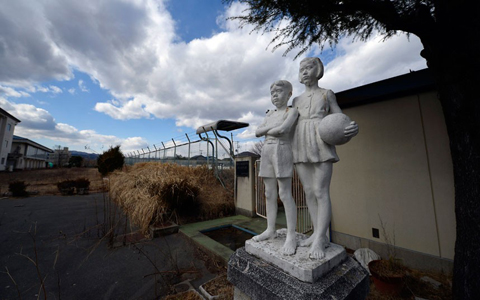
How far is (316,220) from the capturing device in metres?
1.99

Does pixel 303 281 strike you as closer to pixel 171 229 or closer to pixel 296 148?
pixel 296 148

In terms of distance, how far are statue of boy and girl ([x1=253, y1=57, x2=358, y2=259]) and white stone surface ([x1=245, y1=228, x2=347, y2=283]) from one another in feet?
0.23

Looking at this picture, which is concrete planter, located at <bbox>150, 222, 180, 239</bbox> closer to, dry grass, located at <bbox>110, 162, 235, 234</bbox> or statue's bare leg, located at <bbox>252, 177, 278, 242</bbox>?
dry grass, located at <bbox>110, 162, 235, 234</bbox>

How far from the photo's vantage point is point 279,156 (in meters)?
1.93

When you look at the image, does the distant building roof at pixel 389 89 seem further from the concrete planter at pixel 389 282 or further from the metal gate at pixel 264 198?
the concrete planter at pixel 389 282

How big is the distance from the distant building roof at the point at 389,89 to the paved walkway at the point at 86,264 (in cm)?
404

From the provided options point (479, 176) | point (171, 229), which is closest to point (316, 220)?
point (479, 176)

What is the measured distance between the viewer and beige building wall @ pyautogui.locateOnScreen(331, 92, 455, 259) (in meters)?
2.93

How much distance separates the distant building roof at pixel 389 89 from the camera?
3.03 metres

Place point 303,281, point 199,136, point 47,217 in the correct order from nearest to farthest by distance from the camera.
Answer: point 303,281 < point 47,217 < point 199,136

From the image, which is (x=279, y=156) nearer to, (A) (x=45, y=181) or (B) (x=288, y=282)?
(B) (x=288, y=282)

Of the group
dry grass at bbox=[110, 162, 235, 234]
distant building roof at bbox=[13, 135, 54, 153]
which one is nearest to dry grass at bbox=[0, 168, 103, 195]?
dry grass at bbox=[110, 162, 235, 234]

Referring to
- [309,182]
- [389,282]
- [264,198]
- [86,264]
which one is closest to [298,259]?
[309,182]

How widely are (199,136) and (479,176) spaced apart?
25.6 ft
